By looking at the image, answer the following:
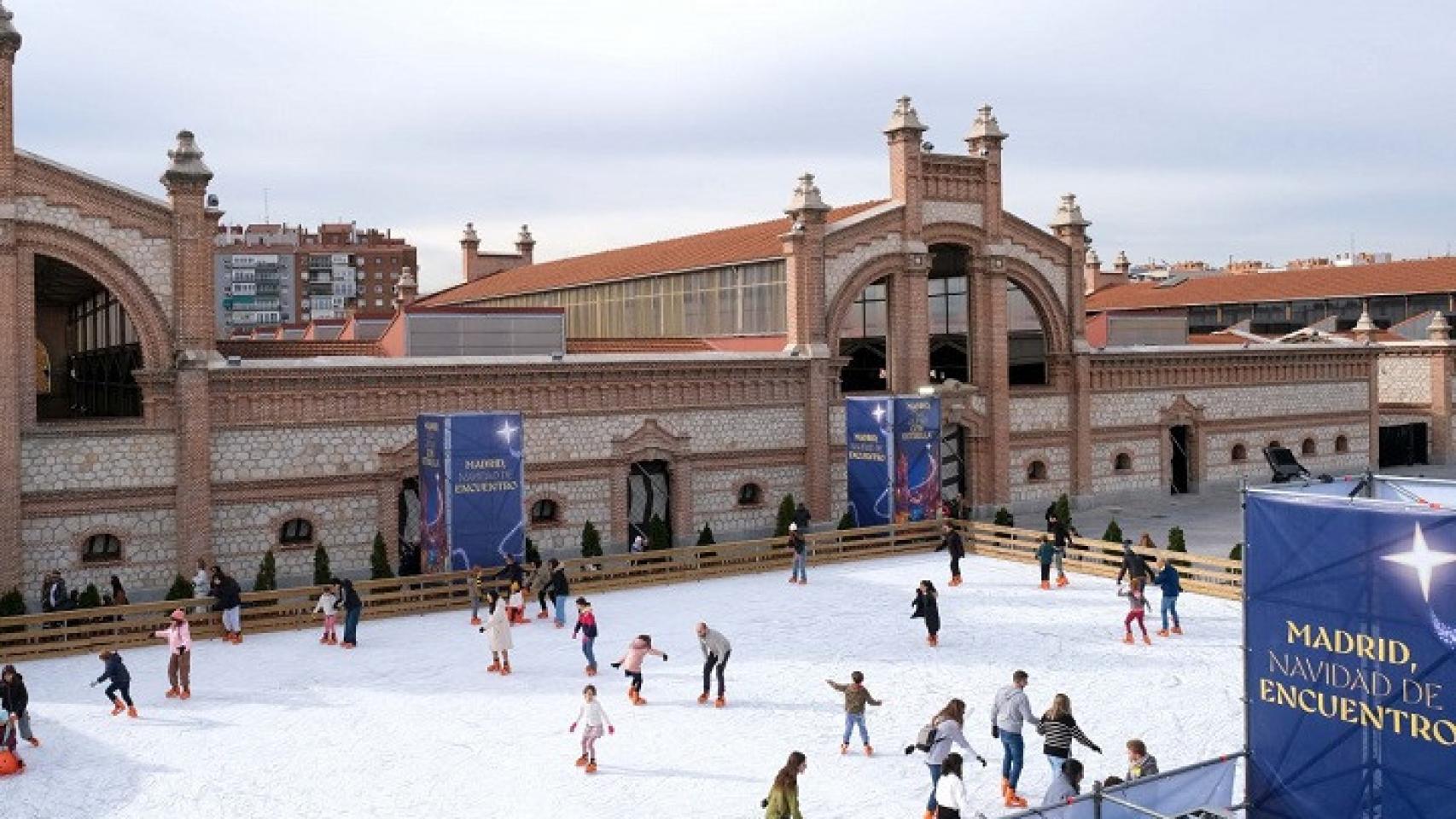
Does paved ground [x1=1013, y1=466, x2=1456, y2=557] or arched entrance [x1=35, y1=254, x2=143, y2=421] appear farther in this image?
paved ground [x1=1013, y1=466, x2=1456, y2=557]

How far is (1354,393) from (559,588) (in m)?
37.5

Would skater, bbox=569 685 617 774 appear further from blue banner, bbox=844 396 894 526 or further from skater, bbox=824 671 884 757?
blue banner, bbox=844 396 894 526

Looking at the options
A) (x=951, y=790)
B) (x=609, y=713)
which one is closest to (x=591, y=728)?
(x=609, y=713)

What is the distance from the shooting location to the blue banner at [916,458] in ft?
108

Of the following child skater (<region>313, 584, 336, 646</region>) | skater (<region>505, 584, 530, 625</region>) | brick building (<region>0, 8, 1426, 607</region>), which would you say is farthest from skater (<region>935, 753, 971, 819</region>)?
brick building (<region>0, 8, 1426, 607</region>)

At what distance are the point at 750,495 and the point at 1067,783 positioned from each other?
2234cm

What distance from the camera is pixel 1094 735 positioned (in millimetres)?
17219

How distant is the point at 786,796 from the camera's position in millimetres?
12664

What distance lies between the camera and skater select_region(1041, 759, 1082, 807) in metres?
12.8

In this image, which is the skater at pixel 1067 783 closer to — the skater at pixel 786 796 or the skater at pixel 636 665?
the skater at pixel 786 796

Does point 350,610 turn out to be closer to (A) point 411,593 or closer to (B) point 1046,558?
(A) point 411,593

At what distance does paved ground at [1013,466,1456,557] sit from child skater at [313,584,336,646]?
22.0 meters

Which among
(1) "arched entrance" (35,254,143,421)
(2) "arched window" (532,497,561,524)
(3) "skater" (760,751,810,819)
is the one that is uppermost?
(1) "arched entrance" (35,254,143,421)

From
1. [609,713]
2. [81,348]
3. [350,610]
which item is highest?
[81,348]
